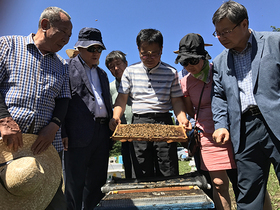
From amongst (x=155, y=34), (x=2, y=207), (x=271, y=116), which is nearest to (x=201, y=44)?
(x=155, y=34)

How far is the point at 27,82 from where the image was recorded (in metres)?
2.68

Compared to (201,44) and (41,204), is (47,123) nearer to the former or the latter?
(41,204)

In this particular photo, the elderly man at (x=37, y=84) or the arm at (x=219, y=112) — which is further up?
the elderly man at (x=37, y=84)

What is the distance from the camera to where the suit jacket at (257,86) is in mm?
2570

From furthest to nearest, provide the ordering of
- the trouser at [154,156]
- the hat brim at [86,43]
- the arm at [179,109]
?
the hat brim at [86,43] → the arm at [179,109] → the trouser at [154,156]

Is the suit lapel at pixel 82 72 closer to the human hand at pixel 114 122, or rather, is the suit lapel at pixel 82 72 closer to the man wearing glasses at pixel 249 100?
the human hand at pixel 114 122

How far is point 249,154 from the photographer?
2727 millimetres

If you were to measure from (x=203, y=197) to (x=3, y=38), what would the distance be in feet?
8.85

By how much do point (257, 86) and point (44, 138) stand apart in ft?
7.90

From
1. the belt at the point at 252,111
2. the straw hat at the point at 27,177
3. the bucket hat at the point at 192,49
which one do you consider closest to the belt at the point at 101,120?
the straw hat at the point at 27,177

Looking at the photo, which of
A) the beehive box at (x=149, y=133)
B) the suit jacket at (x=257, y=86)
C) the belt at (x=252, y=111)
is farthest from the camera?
the beehive box at (x=149, y=133)

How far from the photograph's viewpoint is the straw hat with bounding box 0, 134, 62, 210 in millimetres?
2160

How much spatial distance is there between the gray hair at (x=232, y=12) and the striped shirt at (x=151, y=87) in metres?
1.11

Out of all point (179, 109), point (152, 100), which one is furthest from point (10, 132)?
point (179, 109)
